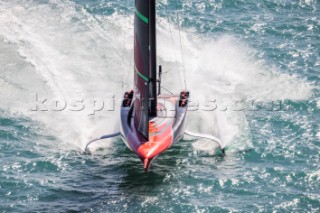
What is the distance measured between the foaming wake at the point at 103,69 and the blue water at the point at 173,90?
0.23ft

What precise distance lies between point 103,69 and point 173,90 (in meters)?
4.95

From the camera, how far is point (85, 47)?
39.2 meters

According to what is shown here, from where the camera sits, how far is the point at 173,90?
34781 millimetres

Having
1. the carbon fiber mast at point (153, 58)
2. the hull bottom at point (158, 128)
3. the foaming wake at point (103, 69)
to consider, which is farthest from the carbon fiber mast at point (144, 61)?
the foaming wake at point (103, 69)

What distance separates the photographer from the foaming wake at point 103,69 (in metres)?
31.8

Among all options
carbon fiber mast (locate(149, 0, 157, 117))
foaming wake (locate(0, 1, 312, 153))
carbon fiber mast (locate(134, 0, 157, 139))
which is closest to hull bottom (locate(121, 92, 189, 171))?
carbon fiber mast (locate(134, 0, 157, 139))

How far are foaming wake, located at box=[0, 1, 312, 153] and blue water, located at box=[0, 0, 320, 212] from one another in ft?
0.23

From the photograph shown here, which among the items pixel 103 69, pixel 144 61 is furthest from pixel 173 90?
pixel 144 61

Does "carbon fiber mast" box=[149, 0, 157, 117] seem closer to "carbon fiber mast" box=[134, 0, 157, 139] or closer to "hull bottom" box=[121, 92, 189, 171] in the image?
"carbon fiber mast" box=[134, 0, 157, 139]

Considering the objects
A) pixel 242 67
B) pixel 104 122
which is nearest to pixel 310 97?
pixel 242 67

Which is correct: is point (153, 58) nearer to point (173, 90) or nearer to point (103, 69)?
point (173, 90)

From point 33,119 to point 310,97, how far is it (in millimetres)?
14755

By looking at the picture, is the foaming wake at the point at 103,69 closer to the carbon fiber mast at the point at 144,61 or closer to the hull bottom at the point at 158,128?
the hull bottom at the point at 158,128

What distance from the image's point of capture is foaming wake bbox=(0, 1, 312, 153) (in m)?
31.8
